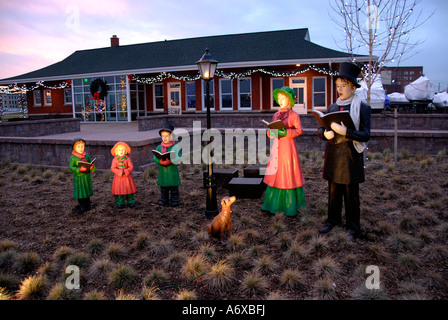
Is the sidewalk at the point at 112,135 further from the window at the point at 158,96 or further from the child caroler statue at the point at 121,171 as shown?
the window at the point at 158,96

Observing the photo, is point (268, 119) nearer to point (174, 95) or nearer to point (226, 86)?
point (226, 86)

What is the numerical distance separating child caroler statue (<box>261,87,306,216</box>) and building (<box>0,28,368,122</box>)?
12.9 metres

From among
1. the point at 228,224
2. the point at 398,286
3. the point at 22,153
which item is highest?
the point at 22,153

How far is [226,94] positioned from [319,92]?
5447 mm

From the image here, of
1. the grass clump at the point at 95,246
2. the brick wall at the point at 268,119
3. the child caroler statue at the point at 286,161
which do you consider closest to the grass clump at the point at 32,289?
the grass clump at the point at 95,246

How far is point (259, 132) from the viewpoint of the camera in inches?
534

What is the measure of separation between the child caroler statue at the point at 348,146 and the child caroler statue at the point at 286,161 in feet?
2.61

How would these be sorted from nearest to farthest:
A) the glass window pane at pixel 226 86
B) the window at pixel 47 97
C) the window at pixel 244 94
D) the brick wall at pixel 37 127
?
the brick wall at pixel 37 127 < the window at pixel 244 94 < the glass window pane at pixel 226 86 < the window at pixel 47 97

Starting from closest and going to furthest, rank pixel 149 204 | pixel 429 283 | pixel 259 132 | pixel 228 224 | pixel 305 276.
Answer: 1. pixel 429 283
2. pixel 305 276
3. pixel 228 224
4. pixel 149 204
5. pixel 259 132

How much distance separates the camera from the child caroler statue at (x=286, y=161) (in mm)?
5809

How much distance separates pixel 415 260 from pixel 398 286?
25.4 inches

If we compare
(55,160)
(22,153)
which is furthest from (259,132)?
(22,153)

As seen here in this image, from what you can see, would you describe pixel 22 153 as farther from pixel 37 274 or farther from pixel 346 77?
pixel 346 77

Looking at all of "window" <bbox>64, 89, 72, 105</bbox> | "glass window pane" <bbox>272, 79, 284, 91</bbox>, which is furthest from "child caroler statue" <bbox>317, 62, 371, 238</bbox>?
"window" <bbox>64, 89, 72, 105</bbox>
